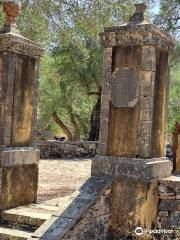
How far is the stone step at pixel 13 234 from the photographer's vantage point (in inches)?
270

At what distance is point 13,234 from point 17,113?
2.38 metres

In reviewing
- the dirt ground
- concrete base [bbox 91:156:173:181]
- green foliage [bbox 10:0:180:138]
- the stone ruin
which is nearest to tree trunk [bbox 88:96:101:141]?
green foliage [bbox 10:0:180:138]

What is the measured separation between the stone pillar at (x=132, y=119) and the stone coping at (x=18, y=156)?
1587 mm

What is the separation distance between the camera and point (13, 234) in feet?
22.9

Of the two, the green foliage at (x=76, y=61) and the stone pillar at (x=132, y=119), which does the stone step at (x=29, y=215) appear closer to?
the stone pillar at (x=132, y=119)

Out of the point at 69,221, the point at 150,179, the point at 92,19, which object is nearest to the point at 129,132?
the point at 150,179

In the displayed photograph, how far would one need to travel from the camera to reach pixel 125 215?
7074 millimetres

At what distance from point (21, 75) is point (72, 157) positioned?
11115 mm

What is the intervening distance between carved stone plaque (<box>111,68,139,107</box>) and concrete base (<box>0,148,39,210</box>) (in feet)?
7.21

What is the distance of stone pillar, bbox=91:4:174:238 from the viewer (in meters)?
7.07

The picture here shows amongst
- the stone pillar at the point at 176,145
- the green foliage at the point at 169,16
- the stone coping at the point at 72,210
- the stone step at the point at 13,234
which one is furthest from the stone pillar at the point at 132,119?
the green foliage at the point at 169,16

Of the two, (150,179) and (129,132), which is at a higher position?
(129,132)

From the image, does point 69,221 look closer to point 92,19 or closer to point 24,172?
point 24,172

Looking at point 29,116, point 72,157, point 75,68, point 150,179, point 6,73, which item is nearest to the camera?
point 150,179
